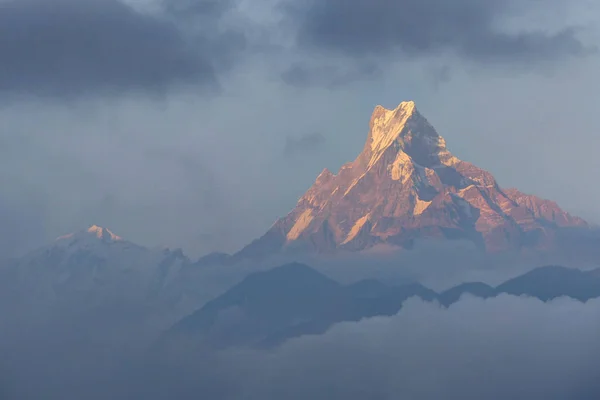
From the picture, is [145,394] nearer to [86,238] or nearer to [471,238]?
[86,238]

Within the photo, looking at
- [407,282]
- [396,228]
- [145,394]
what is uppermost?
[396,228]

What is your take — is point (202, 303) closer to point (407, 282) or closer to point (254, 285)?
point (254, 285)

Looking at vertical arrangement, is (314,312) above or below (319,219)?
below

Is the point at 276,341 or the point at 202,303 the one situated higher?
the point at 202,303

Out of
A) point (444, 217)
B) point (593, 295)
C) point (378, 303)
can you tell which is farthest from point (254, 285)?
point (593, 295)

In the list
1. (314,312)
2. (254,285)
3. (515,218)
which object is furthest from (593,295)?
(254,285)

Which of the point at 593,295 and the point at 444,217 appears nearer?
the point at 593,295
